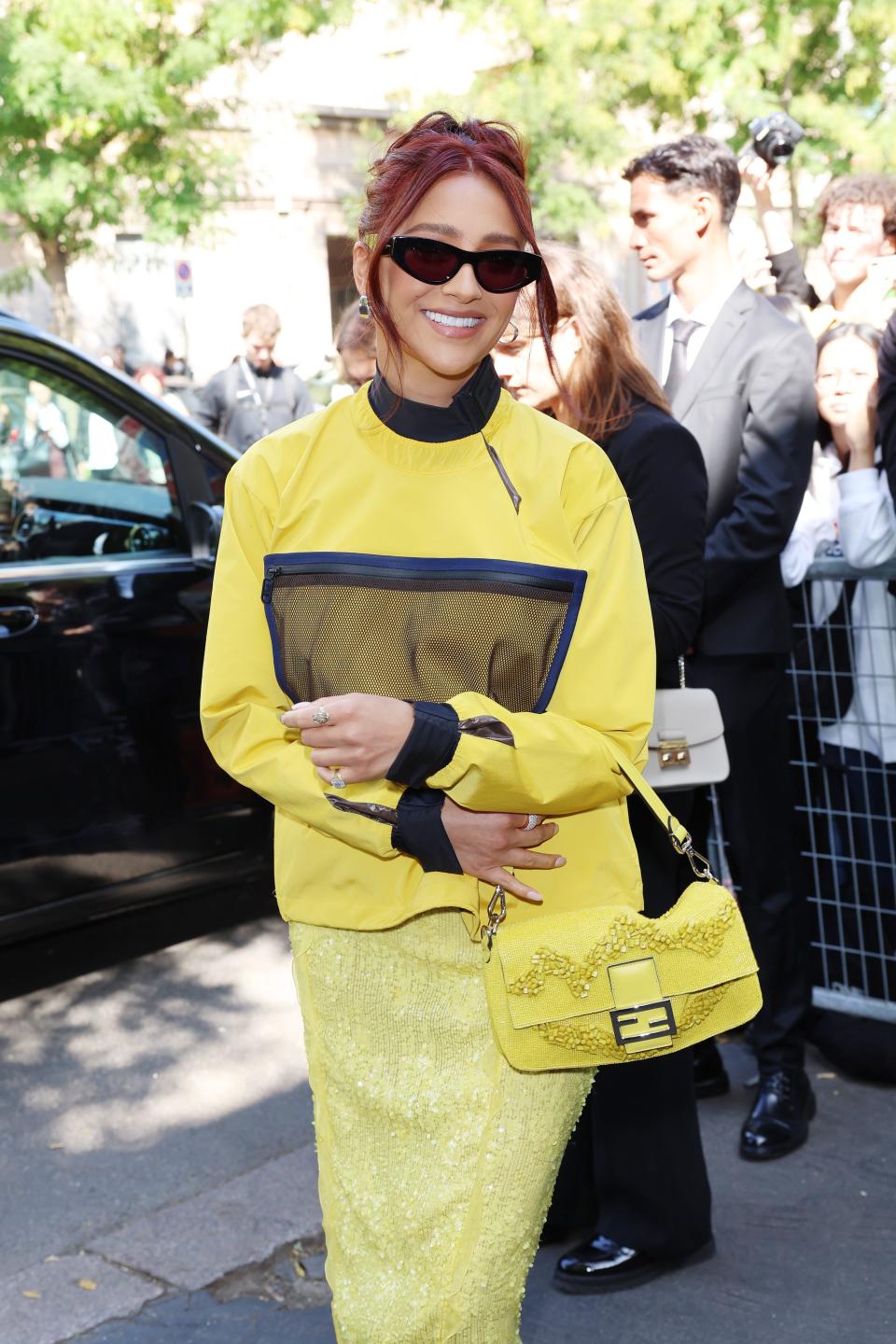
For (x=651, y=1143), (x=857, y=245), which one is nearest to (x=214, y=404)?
(x=857, y=245)

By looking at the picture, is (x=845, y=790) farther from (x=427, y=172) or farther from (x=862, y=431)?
(x=427, y=172)

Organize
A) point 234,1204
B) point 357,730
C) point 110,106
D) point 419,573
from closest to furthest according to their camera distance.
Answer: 1. point 357,730
2. point 419,573
3. point 234,1204
4. point 110,106

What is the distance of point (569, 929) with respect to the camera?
1.97 meters

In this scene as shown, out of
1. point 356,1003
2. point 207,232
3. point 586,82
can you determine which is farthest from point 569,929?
point 586,82

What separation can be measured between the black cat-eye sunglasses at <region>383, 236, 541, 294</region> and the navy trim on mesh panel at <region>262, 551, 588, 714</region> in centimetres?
35

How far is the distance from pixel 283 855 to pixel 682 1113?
53.1 inches

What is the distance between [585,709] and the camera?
1.99m

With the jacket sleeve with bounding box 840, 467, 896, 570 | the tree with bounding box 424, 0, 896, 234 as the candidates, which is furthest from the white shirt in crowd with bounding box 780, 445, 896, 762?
the tree with bounding box 424, 0, 896, 234

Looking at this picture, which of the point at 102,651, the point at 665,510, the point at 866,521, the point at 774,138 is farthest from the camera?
the point at 774,138

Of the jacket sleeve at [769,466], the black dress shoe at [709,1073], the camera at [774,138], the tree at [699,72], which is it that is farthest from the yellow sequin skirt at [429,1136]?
the tree at [699,72]

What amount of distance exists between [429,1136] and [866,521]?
2315 mm

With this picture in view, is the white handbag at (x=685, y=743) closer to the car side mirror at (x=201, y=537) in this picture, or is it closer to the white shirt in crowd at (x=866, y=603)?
the white shirt in crowd at (x=866, y=603)

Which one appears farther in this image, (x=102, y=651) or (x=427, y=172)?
(x=102, y=651)

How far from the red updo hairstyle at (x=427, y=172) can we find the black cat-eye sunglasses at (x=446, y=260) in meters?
0.04
